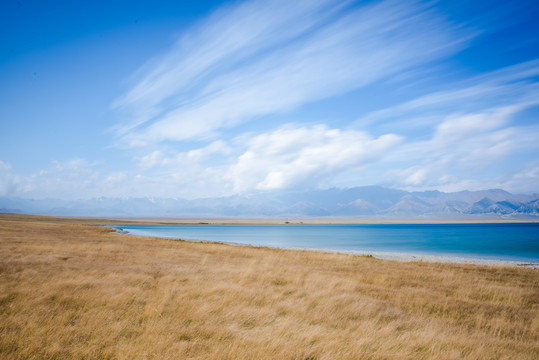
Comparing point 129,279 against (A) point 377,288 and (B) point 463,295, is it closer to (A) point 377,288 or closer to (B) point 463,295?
(A) point 377,288

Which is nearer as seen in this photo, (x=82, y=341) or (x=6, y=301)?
(x=82, y=341)

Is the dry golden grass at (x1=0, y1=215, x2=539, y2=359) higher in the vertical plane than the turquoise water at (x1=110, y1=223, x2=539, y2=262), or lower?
higher

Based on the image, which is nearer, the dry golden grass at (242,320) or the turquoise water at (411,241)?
the dry golden grass at (242,320)

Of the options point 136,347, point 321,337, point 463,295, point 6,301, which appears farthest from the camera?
point 463,295

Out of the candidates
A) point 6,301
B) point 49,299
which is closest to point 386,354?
point 49,299

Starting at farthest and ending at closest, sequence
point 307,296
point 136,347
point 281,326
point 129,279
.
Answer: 1. point 129,279
2. point 307,296
3. point 281,326
4. point 136,347

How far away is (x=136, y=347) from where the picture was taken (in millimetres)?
5059

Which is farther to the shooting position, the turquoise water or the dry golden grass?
the turquoise water

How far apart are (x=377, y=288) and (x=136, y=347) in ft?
32.5

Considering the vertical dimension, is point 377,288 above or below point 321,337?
below

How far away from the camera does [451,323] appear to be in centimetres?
789

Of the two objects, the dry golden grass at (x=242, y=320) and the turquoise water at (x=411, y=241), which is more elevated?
the dry golden grass at (x=242, y=320)

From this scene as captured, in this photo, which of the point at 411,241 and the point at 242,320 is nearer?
the point at 242,320

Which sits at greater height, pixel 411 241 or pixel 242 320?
pixel 242 320
